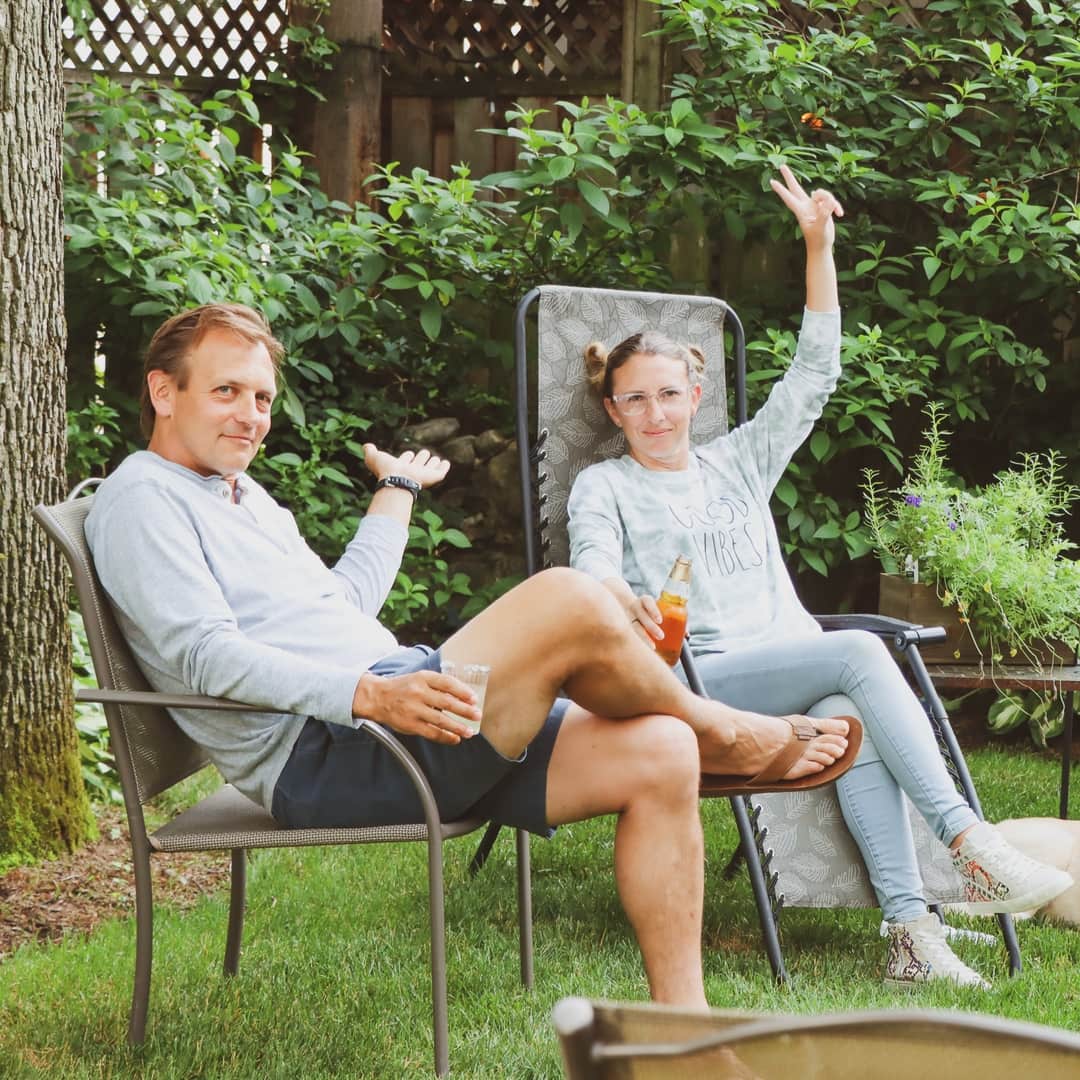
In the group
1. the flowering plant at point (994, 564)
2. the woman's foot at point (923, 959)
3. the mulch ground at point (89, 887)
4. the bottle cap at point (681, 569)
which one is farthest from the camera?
the flowering plant at point (994, 564)

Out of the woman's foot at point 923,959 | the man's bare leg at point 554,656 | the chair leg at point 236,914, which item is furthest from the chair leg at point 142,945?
the woman's foot at point 923,959

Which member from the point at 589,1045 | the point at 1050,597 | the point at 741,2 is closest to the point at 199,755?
the point at 589,1045

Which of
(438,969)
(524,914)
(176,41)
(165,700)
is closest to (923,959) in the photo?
(524,914)

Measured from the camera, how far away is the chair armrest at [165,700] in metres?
1.85

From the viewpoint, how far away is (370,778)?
194cm

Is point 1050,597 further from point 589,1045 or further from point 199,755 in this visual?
point 589,1045

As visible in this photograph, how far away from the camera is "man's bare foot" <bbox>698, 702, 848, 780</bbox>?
2115mm

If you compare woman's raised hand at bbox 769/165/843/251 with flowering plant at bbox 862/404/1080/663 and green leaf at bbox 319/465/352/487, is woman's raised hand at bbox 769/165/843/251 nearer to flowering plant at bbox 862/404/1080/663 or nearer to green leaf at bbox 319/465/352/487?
flowering plant at bbox 862/404/1080/663

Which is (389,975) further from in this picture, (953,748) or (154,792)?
(953,748)

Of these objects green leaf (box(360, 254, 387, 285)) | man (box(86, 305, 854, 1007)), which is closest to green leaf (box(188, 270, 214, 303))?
green leaf (box(360, 254, 387, 285))

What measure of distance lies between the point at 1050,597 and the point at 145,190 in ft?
9.26

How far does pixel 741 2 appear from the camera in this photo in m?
3.99

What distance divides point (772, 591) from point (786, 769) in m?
0.74

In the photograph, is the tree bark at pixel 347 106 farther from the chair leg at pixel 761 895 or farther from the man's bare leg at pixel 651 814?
the man's bare leg at pixel 651 814
